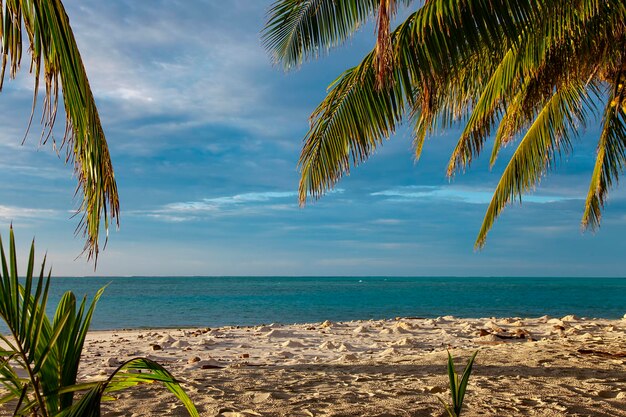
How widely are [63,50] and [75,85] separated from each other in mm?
168

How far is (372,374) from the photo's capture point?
470 cm

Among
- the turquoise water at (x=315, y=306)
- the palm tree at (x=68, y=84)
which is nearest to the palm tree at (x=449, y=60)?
the palm tree at (x=68, y=84)

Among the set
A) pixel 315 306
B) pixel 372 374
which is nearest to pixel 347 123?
pixel 372 374

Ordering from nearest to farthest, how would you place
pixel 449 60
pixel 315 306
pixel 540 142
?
pixel 449 60 < pixel 540 142 < pixel 315 306

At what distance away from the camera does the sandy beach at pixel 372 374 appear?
3535 mm

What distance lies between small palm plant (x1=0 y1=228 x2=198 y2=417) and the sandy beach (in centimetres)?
153

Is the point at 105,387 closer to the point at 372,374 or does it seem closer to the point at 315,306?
the point at 372,374

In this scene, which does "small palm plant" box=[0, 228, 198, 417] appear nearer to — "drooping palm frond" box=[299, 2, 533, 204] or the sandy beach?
the sandy beach

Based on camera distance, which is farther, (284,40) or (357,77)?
(284,40)

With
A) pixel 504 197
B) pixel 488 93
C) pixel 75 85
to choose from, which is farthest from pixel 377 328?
pixel 75 85

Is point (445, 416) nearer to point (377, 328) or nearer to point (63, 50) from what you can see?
point (63, 50)

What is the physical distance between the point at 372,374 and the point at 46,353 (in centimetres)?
338

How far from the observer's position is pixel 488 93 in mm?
5637

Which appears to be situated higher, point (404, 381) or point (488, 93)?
point (488, 93)
